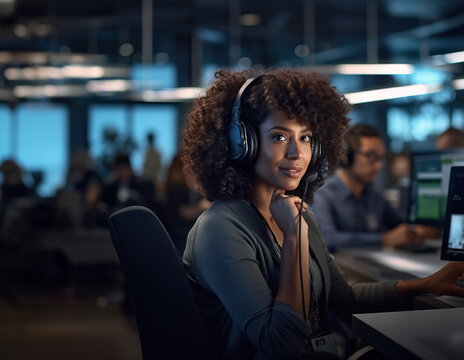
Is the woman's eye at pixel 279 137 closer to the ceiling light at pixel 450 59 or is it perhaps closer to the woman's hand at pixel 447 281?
the woman's hand at pixel 447 281

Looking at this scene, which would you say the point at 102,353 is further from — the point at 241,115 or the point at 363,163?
the point at 241,115

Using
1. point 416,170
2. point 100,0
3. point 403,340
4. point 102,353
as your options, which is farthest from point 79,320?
point 100,0

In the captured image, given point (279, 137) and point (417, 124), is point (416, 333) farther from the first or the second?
point (417, 124)

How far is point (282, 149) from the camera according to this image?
1.43 m

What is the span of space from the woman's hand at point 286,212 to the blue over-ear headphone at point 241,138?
0.38 feet

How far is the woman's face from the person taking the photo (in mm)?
1428

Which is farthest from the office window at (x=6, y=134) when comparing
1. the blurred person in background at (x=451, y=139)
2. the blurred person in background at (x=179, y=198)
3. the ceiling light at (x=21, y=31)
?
the blurred person in background at (x=451, y=139)

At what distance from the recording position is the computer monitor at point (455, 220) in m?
1.74

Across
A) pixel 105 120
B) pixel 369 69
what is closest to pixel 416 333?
pixel 369 69

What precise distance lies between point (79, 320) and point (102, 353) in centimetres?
102

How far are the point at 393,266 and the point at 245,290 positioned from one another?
1041 millimetres

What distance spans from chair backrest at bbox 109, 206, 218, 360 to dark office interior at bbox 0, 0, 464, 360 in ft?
11.6

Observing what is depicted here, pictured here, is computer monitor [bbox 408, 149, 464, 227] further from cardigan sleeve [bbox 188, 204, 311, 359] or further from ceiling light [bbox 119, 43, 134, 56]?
ceiling light [bbox 119, 43, 134, 56]

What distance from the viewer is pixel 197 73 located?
10.0m
